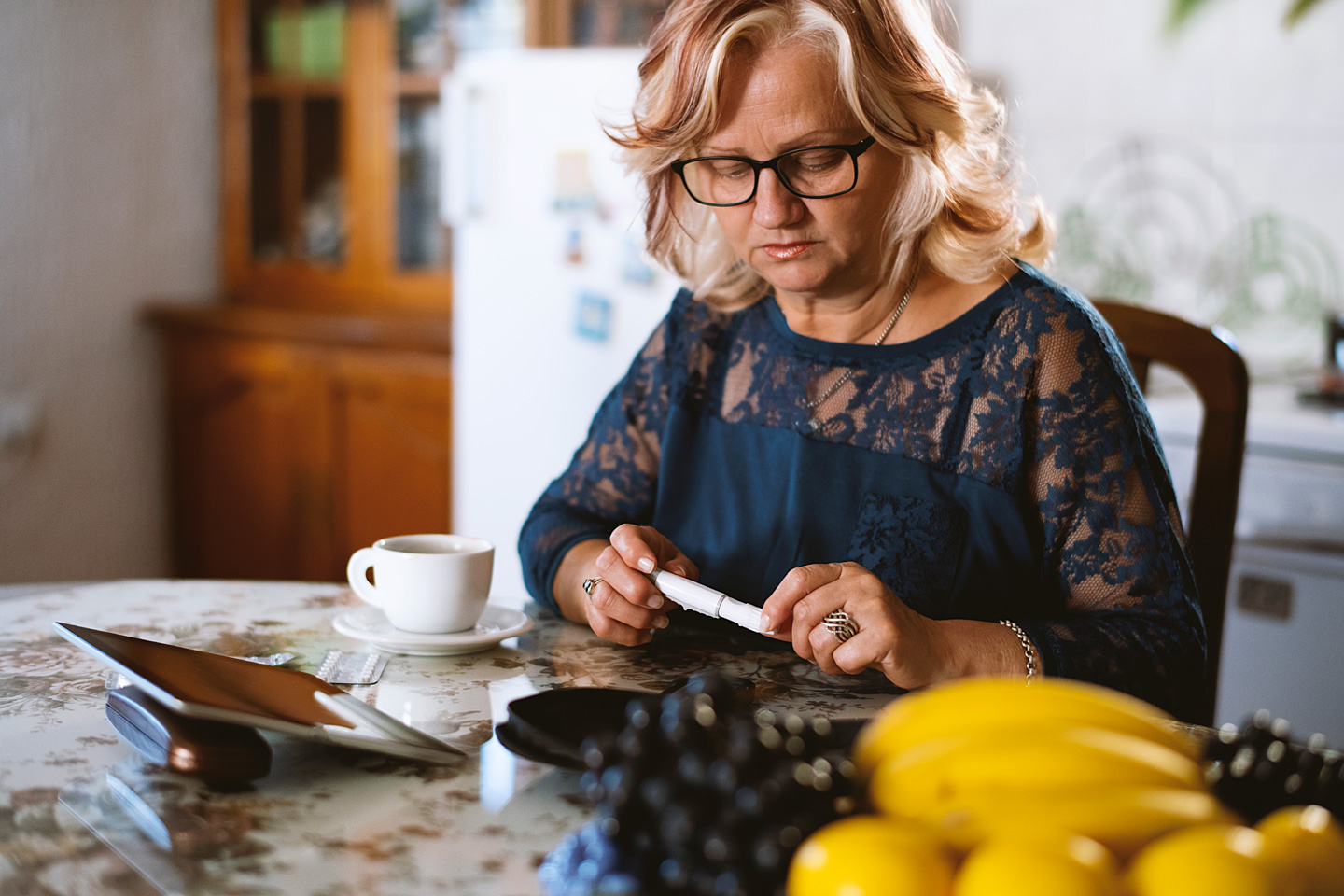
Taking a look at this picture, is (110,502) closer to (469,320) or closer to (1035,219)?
(469,320)

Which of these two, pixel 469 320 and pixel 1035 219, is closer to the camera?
pixel 1035 219

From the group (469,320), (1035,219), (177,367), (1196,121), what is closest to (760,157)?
(1035,219)

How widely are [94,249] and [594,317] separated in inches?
61.5

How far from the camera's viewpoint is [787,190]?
40.7 inches

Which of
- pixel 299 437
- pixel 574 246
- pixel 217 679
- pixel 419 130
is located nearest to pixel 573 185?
pixel 574 246

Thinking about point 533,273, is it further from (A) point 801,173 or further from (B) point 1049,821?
(B) point 1049,821

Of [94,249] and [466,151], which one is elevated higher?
[466,151]

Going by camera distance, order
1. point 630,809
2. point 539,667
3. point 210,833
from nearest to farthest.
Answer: point 630,809
point 210,833
point 539,667

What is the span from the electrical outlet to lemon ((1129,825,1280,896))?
298 centimetres

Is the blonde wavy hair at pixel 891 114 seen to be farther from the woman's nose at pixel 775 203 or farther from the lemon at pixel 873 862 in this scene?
the lemon at pixel 873 862

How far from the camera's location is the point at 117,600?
0.99 meters

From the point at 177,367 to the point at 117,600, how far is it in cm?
239

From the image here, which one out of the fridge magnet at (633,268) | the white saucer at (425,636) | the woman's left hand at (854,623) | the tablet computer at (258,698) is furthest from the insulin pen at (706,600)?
the fridge magnet at (633,268)

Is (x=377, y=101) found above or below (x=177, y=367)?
above
